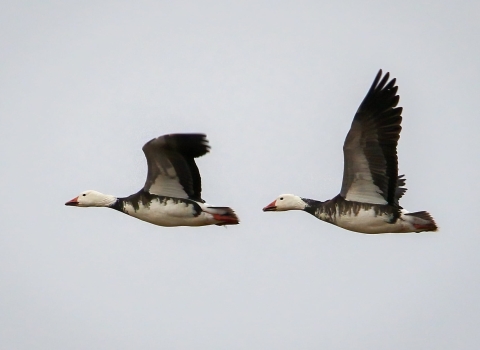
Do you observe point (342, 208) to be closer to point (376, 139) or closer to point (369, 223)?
point (369, 223)

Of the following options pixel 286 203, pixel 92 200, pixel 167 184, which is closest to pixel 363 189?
pixel 286 203

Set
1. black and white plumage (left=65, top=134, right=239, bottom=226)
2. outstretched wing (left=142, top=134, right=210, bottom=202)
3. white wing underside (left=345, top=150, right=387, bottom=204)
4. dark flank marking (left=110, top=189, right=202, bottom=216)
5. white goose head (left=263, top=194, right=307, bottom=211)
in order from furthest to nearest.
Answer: white goose head (left=263, top=194, right=307, bottom=211) < dark flank marking (left=110, top=189, right=202, bottom=216) < black and white plumage (left=65, top=134, right=239, bottom=226) < outstretched wing (left=142, top=134, right=210, bottom=202) < white wing underside (left=345, top=150, right=387, bottom=204)

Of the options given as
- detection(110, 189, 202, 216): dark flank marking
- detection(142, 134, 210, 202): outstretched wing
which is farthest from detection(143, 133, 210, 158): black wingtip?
detection(110, 189, 202, 216): dark flank marking

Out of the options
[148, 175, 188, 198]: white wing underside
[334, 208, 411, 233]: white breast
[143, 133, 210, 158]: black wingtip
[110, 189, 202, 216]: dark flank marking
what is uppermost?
[143, 133, 210, 158]: black wingtip

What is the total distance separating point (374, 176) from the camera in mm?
25172

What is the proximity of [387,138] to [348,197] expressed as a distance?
4.46 ft

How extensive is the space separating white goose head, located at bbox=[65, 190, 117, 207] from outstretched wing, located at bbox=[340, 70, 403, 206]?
4.67m

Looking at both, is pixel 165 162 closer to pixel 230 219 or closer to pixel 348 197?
pixel 230 219

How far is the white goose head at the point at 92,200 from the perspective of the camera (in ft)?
88.8

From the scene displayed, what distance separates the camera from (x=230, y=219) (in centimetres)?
2591

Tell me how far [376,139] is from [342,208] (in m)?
1.46

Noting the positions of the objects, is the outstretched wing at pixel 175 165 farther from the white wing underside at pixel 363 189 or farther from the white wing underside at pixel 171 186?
the white wing underside at pixel 363 189

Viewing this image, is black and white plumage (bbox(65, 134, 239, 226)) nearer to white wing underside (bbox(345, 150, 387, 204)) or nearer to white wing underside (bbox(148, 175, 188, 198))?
white wing underside (bbox(148, 175, 188, 198))

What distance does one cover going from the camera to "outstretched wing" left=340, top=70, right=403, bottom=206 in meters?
24.8
